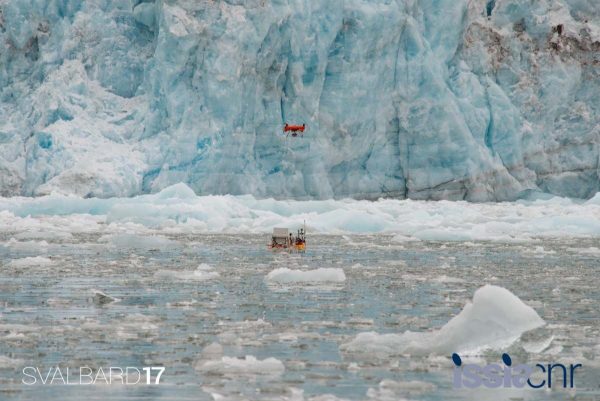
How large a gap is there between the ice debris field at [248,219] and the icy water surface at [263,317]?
5370mm

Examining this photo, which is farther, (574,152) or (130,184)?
(574,152)

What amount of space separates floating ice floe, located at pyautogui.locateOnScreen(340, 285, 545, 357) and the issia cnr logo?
0.68 ft

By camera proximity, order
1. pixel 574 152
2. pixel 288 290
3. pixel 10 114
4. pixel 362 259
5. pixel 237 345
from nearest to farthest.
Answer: pixel 237 345
pixel 288 290
pixel 362 259
pixel 10 114
pixel 574 152

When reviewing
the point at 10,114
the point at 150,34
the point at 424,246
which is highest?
the point at 150,34

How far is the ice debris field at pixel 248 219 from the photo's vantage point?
74.6 ft

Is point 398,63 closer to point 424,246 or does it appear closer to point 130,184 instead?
point 130,184

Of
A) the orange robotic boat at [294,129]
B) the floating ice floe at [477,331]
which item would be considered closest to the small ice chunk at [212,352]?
the floating ice floe at [477,331]

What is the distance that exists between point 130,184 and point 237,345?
21.7m

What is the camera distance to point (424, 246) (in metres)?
19.4

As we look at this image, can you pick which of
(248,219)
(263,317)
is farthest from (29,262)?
(248,219)

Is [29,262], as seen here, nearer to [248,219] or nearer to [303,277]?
[303,277]

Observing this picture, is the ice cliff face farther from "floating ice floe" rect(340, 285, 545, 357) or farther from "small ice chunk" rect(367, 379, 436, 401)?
"small ice chunk" rect(367, 379, 436, 401)

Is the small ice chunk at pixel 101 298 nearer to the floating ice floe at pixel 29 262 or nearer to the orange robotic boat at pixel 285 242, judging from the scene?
the floating ice floe at pixel 29 262

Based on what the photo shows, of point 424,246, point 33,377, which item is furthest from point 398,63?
point 33,377
